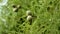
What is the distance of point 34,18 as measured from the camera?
814mm

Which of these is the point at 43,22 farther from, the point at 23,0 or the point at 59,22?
the point at 23,0

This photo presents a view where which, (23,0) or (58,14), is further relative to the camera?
(23,0)

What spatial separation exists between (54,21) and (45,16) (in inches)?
1.9

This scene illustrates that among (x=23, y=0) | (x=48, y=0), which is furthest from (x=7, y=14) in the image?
(x=48, y=0)

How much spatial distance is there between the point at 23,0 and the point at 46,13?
7.1 inches

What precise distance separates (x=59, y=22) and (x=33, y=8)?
145 mm

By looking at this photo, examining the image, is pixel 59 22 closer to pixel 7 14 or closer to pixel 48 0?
pixel 48 0

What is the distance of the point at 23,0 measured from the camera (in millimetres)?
886

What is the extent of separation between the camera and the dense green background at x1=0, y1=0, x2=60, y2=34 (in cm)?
74

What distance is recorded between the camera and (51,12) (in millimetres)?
771

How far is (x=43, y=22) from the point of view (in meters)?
0.76

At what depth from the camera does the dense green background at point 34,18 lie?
29.3 inches

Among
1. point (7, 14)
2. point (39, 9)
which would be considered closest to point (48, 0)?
point (39, 9)

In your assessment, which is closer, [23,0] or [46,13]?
[46,13]
